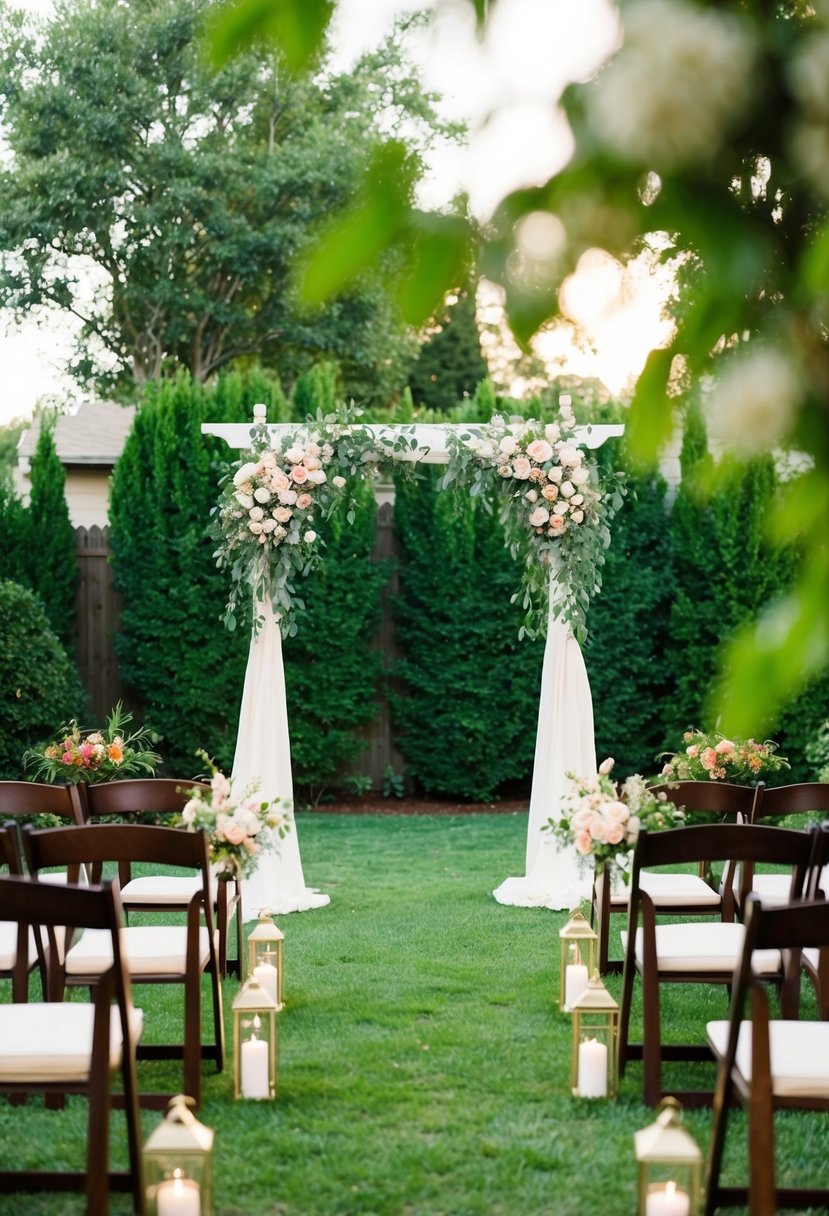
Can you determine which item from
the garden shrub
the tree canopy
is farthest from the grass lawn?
the tree canopy

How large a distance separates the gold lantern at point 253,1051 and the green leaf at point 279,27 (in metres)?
3.58

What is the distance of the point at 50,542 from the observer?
1021 centimetres

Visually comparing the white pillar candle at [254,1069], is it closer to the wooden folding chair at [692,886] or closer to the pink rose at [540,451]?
the wooden folding chair at [692,886]

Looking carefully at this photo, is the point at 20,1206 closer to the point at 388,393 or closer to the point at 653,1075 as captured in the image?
the point at 653,1075

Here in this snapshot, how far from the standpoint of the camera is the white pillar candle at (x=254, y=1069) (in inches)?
156

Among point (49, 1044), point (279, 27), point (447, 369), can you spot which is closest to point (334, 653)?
point (49, 1044)

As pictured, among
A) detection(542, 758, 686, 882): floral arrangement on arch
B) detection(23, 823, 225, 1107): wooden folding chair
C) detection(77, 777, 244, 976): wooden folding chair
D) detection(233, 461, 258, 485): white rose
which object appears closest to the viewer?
detection(23, 823, 225, 1107): wooden folding chair

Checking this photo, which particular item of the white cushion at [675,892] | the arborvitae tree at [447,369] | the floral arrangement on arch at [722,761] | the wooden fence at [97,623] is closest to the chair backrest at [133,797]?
the white cushion at [675,892]

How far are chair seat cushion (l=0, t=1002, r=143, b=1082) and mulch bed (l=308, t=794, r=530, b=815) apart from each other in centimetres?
706

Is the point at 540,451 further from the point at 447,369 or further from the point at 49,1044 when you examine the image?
the point at 447,369

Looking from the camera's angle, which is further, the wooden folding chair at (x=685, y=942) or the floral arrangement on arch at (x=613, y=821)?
the floral arrangement on arch at (x=613, y=821)

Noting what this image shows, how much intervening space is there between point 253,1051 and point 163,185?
14.9m

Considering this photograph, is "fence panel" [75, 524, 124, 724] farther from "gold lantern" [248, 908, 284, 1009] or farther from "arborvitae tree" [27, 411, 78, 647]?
"gold lantern" [248, 908, 284, 1009]

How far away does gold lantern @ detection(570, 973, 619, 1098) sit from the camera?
3.96 metres
